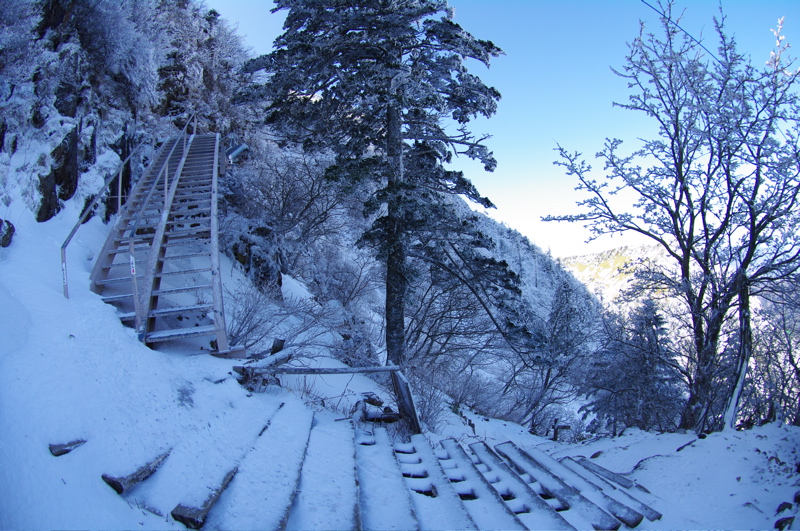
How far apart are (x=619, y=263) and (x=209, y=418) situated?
8.89 meters

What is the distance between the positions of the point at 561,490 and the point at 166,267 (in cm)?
793

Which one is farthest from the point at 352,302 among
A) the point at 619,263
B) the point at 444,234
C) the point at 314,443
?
the point at 314,443

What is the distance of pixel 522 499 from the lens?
11.1ft

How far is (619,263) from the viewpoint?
352 inches

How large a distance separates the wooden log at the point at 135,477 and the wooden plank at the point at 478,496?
2396 mm

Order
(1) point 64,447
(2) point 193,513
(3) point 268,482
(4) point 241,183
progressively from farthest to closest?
(4) point 241,183 < (3) point 268,482 < (1) point 64,447 < (2) point 193,513

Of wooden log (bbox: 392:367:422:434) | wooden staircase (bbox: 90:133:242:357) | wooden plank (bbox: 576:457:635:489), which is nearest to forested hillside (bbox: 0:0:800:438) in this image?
wooden staircase (bbox: 90:133:242:357)

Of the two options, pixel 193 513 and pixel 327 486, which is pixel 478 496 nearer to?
pixel 327 486

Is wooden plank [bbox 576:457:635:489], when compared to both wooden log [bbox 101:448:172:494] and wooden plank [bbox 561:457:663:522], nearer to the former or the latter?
wooden plank [bbox 561:457:663:522]

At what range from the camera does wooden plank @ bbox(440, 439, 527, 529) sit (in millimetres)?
2945

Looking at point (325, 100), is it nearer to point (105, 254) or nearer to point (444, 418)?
point (105, 254)

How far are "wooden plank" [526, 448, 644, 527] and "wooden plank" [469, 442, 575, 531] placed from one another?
0.57 meters

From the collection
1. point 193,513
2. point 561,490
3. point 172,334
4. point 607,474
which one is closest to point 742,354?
point 607,474

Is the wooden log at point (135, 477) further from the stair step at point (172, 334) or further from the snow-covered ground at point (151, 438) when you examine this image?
the stair step at point (172, 334)
